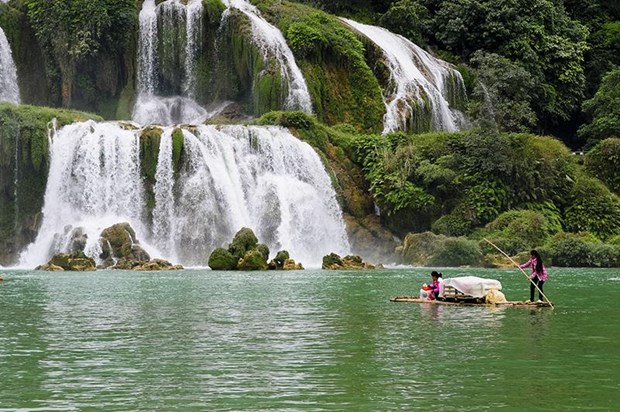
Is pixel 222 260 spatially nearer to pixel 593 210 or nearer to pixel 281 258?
pixel 281 258

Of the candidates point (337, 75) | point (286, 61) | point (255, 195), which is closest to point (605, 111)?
point (337, 75)

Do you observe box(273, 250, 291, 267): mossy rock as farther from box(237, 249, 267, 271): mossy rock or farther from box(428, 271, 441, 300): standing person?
box(428, 271, 441, 300): standing person

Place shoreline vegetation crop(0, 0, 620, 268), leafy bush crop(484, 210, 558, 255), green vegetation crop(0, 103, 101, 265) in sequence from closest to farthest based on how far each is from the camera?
leafy bush crop(484, 210, 558, 255)
green vegetation crop(0, 103, 101, 265)
shoreline vegetation crop(0, 0, 620, 268)

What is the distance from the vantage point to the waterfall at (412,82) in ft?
173

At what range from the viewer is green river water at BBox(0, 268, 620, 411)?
9.90 m

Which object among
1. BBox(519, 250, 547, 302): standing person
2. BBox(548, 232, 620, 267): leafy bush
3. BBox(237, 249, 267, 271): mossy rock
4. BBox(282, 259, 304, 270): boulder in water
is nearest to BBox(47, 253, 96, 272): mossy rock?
BBox(237, 249, 267, 271): mossy rock

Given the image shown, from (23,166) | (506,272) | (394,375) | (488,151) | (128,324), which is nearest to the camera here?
(394,375)

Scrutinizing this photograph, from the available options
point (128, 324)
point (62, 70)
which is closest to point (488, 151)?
point (62, 70)

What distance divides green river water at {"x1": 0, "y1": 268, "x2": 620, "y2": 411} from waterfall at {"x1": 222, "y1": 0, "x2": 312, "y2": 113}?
28.7 metres

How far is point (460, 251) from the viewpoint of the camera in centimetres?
3859

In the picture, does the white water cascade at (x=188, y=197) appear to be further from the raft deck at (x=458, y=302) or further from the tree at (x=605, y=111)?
the raft deck at (x=458, y=302)

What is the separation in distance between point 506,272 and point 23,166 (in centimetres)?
2191

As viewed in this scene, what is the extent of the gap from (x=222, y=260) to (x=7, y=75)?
23.4 m

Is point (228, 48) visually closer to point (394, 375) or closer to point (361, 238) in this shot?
point (361, 238)
